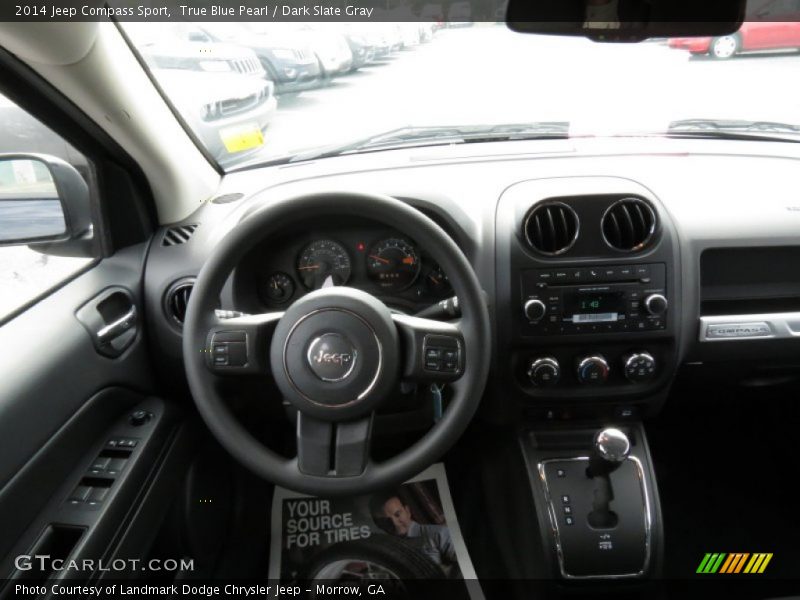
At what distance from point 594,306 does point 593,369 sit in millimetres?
186

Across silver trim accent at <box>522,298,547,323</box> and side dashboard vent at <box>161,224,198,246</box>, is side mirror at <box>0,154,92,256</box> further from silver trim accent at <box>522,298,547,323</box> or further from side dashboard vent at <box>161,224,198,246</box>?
silver trim accent at <box>522,298,547,323</box>

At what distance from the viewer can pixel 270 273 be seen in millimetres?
1786

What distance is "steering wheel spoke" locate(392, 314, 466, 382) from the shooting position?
4.45 ft

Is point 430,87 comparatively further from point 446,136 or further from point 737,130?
point 737,130

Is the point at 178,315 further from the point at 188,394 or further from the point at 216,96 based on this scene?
the point at 216,96

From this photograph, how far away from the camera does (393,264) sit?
5.82ft

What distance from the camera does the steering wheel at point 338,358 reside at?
133cm

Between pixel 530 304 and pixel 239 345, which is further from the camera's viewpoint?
pixel 530 304

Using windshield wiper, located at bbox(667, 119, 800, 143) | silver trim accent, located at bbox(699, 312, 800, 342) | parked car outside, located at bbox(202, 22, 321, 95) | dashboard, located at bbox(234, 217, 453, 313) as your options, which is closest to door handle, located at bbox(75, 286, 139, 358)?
dashboard, located at bbox(234, 217, 453, 313)

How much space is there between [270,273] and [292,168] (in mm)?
479

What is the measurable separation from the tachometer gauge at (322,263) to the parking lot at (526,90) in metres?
0.54

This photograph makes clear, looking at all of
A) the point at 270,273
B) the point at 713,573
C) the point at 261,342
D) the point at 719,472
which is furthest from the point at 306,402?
the point at 719,472

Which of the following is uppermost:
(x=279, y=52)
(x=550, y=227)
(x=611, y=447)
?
(x=279, y=52)

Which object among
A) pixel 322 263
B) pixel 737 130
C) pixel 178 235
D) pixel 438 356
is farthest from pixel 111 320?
pixel 737 130
